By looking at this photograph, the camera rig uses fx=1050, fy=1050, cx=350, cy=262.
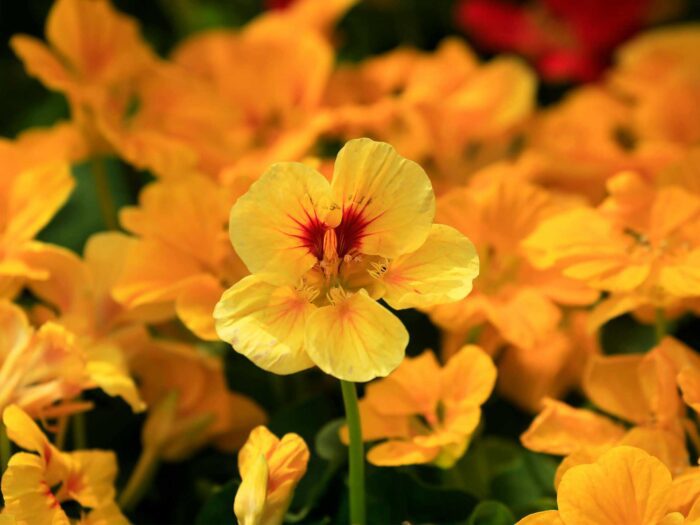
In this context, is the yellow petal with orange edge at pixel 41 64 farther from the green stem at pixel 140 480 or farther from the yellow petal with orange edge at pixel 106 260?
the green stem at pixel 140 480

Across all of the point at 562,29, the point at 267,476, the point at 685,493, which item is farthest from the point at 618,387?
the point at 562,29

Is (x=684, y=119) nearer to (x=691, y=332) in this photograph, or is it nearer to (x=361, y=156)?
(x=691, y=332)

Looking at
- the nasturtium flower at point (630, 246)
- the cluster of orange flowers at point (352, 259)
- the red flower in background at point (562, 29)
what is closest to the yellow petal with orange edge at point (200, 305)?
the cluster of orange flowers at point (352, 259)

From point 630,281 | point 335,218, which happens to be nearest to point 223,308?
point 335,218

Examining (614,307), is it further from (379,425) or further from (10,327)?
(10,327)

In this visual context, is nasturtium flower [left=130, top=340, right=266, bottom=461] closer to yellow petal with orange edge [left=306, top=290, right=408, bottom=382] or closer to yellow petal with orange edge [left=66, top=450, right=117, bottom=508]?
yellow petal with orange edge [left=66, top=450, right=117, bottom=508]

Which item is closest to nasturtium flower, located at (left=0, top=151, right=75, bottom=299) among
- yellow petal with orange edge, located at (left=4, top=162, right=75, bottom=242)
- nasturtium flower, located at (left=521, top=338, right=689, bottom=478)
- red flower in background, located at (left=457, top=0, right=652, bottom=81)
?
yellow petal with orange edge, located at (left=4, top=162, right=75, bottom=242)

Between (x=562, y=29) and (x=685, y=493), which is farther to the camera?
(x=562, y=29)
